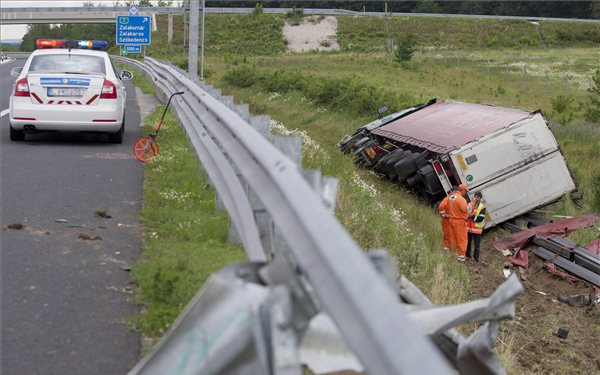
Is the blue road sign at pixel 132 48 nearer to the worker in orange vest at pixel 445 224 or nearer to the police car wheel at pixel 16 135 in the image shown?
the worker in orange vest at pixel 445 224

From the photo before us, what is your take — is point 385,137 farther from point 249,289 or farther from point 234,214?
point 249,289

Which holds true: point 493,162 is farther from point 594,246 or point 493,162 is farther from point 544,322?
point 544,322

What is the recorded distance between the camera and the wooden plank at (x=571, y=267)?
14930 mm

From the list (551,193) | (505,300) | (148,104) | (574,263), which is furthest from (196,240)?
(148,104)

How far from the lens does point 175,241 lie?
7.06 meters

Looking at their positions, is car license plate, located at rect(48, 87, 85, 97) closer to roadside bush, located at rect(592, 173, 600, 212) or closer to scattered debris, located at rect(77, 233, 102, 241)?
scattered debris, located at rect(77, 233, 102, 241)

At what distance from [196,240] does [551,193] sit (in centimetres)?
1291

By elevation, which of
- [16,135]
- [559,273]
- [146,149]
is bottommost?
[559,273]

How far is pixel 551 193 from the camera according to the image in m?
18.7

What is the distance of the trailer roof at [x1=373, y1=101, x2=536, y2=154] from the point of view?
61.2 feet

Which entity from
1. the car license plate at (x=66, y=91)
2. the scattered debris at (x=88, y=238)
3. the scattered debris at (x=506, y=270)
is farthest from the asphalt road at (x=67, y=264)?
the scattered debris at (x=506, y=270)

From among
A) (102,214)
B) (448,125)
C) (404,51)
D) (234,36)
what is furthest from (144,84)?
(234,36)

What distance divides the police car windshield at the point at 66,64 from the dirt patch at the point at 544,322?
6.35 m

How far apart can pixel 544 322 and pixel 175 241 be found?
717 centimetres
